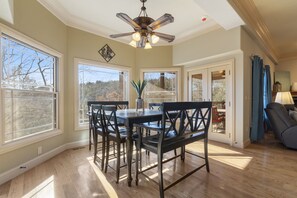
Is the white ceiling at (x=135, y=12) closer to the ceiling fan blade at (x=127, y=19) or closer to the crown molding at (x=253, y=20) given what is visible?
the crown molding at (x=253, y=20)

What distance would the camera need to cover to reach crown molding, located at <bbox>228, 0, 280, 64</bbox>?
2.61 m

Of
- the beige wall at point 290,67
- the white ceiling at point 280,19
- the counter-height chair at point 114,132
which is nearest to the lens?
the counter-height chair at point 114,132

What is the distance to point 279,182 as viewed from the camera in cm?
196

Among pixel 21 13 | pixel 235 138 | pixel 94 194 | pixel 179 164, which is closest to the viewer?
pixel 94 194

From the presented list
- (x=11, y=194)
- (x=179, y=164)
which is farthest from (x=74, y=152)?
(x=179, y=164)

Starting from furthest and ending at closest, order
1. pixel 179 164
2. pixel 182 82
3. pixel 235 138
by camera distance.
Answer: pixel 182 82
pixel 235 138
pixel 179 164

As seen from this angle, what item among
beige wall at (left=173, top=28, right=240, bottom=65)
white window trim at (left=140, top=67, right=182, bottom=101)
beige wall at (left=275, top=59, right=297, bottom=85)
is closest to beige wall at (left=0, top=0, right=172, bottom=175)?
white window trim at (left=140, top=67, right=182, bottom=101)

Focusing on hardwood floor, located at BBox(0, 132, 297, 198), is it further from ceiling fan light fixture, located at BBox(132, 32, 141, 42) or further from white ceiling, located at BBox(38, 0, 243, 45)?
white ceiling, located at BBox(38, 0, 243, 45)

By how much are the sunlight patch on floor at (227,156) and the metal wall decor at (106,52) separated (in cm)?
285

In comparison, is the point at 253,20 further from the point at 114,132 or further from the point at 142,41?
the point at 114,132

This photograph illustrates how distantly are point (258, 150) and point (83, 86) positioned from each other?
157 inches

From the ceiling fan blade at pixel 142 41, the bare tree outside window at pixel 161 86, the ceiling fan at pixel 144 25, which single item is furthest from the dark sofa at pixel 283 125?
the ceiling fan blade at pixel 142 41

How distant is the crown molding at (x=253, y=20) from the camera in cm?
261

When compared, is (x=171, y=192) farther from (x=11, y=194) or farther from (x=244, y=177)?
(x=11, y=194)
